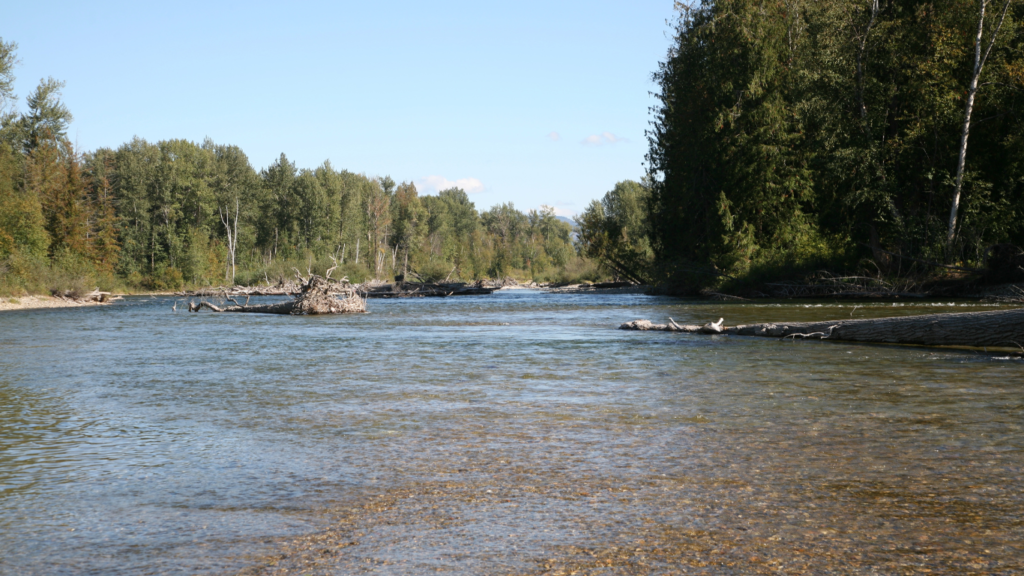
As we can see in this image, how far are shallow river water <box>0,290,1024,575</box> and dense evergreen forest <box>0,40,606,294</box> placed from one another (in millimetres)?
46443

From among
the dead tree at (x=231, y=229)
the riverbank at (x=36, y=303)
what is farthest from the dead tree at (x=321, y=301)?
the dead tree at (x=231, y=229)

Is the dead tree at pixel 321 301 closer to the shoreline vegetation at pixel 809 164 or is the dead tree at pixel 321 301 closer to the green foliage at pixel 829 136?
the shoreline vegetation at pixel 809 164

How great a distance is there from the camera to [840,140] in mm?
35250

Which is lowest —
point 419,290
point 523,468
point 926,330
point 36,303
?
point 523,468

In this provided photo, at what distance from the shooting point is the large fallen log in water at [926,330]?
14923 mm

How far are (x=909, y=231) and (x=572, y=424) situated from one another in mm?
29871

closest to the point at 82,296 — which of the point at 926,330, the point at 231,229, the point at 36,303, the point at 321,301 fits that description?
the point at 36,303

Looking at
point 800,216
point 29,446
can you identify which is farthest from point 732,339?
point 800,216

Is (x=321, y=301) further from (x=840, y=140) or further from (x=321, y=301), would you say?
(x=840, y=140)

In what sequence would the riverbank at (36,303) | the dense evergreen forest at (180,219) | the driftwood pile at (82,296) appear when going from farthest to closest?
the dense evergreen forest at (180,219), the driftwood pile at (82,296), the riverbank at (36,303)

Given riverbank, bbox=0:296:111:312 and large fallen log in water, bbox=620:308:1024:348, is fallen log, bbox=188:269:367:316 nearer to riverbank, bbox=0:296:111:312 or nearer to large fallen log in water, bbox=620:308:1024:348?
riverbank, bbox=0:296:111:312

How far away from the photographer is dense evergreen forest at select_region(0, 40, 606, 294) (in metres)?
58.2

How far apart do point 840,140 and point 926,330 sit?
848 inches

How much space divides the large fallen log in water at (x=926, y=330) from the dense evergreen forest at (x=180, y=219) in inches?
1905
